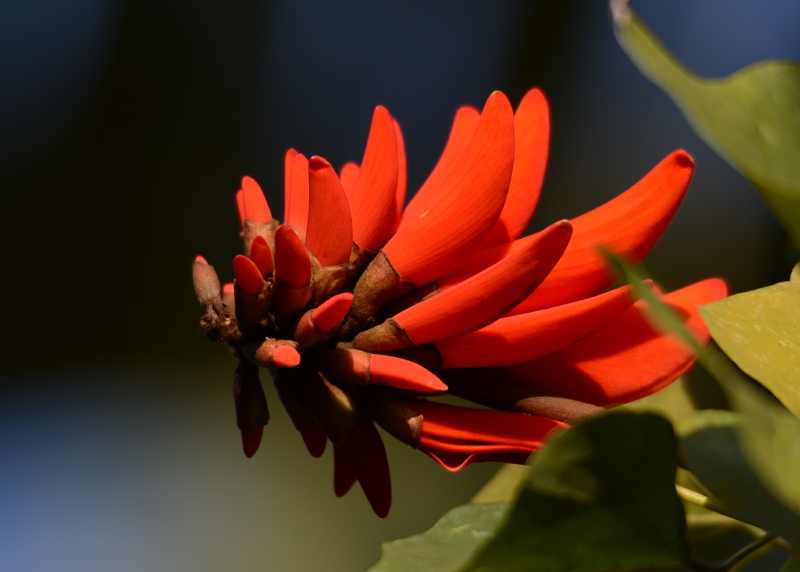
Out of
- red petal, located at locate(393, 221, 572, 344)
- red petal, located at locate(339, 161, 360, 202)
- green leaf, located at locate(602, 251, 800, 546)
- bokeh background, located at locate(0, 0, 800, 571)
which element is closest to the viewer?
green leaf, located at locate(602, 251, 800, 546)

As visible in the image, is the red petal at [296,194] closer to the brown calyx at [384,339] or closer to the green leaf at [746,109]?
the brown calyx at [384,339]

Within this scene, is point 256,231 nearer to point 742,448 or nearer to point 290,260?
point 290,260

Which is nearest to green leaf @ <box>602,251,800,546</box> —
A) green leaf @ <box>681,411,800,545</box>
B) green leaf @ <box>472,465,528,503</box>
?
green leaf @ <box>681,411,800,545</box>

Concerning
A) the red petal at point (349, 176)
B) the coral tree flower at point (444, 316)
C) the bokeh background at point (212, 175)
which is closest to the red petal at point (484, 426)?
the coral tree flower at point (444, 316)

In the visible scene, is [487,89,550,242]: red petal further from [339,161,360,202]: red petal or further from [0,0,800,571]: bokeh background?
[0,0,800,571]: bokeh background

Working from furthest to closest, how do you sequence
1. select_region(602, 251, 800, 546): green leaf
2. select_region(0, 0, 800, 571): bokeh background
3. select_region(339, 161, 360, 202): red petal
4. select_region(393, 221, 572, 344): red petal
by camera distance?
select_region(0, 0, 800, 571): bokeh background < select_region(339, 161, 360, 202): red petal < select_region(393, 221, 572, 344): red petal < select_region(602, 251, 800, 546): green leaf

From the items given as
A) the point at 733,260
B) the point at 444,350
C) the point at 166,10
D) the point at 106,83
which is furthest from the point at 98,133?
the point at 444,350
